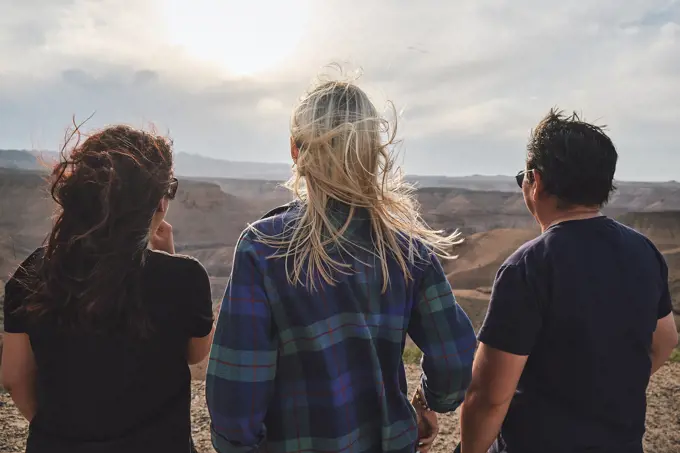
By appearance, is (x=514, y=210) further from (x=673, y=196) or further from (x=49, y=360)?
(x=49, y=360)

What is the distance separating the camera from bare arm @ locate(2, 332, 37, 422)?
1.60m

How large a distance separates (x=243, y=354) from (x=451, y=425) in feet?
11.5

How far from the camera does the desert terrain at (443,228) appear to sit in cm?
438

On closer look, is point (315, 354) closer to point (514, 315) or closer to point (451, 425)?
point (514, 315)

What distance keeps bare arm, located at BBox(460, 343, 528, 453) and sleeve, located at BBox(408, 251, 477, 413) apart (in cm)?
20

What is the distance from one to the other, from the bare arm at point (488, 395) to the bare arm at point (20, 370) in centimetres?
139

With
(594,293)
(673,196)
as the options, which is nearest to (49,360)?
(594,293)

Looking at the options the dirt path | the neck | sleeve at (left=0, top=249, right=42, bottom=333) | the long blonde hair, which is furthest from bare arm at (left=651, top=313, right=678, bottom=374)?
the dirt path

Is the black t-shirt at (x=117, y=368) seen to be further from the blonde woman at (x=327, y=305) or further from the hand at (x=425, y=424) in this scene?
the hand at (x=425, y=424)

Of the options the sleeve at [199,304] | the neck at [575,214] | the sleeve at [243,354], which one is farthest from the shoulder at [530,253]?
the sleeve at [199,304]

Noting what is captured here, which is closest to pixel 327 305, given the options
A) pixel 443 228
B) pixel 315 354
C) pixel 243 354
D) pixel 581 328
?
pixel 315 354

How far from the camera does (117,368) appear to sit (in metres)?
1.55

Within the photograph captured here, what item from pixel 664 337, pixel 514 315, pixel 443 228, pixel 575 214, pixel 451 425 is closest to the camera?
pixel 514 315

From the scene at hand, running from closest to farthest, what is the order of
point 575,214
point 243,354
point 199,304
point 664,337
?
1. point 243,354
2. point 199,304
3. point 575,214
4. point 664,337
